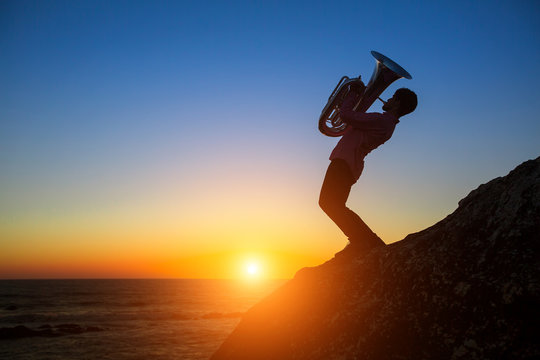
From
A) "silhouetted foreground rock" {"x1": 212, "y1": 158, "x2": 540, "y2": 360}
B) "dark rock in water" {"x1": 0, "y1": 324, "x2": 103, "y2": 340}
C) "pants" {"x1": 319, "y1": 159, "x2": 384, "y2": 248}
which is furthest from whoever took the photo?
"dark rock in water" {"x1": 0, "y1": 324, "x2": 103, "y2": 340}

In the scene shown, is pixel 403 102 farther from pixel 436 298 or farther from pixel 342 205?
pixel 436 298

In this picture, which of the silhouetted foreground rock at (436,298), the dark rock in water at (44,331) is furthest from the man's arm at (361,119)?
the dark rock in water at (44,331)

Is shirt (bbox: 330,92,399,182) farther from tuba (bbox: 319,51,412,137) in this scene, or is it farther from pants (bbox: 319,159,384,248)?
tuba (bbox: 319,51,412,137)

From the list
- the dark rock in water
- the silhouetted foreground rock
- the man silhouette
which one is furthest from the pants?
the dark rock in water

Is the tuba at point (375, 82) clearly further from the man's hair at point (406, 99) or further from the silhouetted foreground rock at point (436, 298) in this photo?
the silhouetted foreground rock at point (436, 298)

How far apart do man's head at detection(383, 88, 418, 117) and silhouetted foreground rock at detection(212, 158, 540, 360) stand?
4.52ft

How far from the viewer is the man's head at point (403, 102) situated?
4531mm

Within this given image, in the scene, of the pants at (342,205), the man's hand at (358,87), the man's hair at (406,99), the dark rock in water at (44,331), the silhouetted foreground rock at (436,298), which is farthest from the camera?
the dark rock in water at (44,331)

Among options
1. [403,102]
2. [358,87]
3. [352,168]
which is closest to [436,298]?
[352,168]

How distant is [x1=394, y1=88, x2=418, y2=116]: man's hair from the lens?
4.53m

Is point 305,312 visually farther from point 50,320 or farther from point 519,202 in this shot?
point 50,320

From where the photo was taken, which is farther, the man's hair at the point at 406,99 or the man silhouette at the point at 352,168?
the man's hair at the point at 406,99

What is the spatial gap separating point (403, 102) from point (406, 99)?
0.17ft

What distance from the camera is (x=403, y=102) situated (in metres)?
4.53
